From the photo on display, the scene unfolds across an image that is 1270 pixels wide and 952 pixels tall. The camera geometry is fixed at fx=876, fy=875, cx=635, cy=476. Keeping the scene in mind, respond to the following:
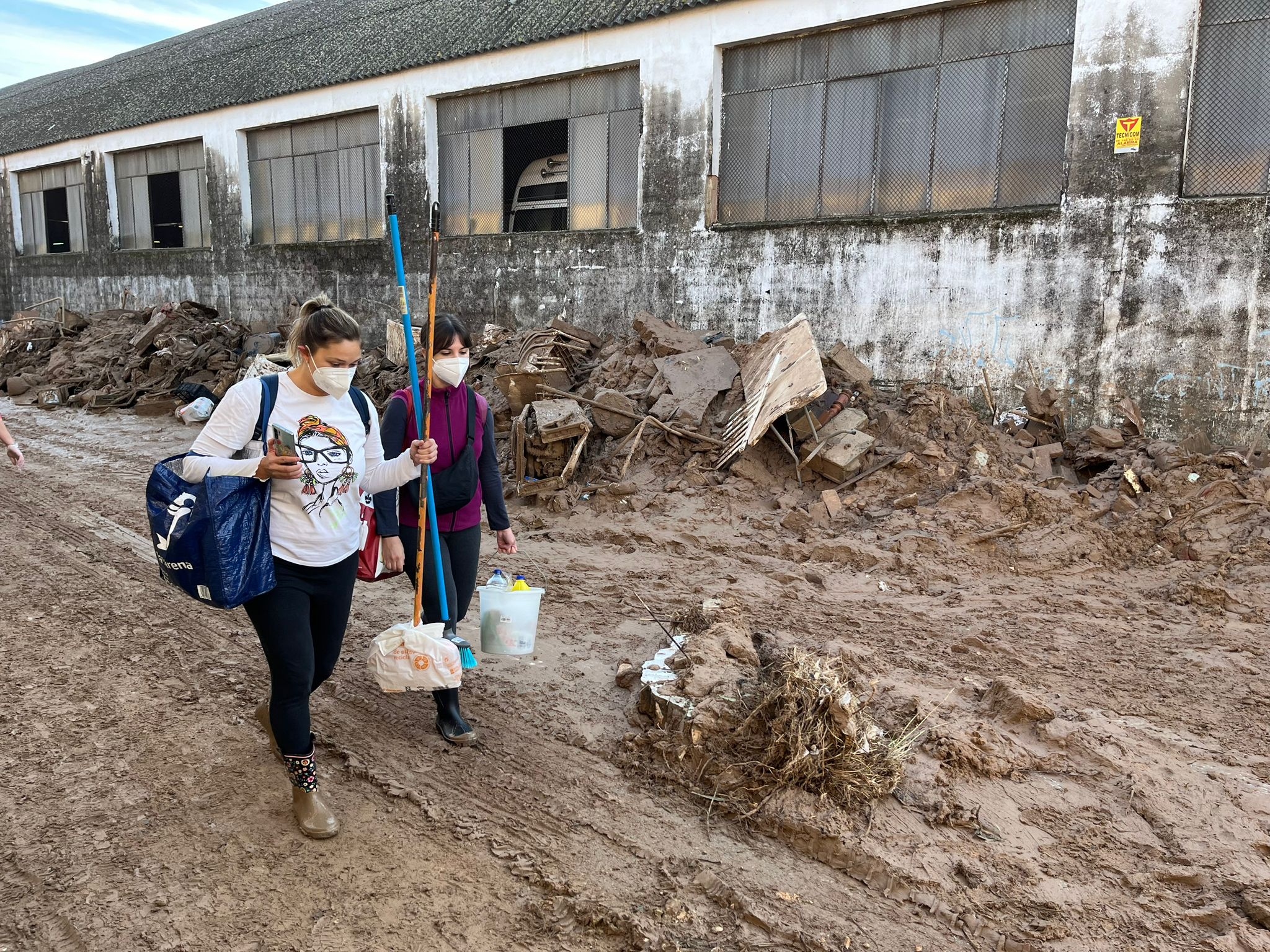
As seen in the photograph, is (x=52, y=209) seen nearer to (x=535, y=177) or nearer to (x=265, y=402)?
(x=535, y=177)

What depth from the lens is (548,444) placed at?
346 inches

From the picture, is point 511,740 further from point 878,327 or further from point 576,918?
point 878,327

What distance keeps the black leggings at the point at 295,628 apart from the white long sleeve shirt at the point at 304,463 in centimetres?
7

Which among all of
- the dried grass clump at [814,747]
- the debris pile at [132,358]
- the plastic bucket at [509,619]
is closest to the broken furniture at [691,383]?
the plastic bucket at [509,619]

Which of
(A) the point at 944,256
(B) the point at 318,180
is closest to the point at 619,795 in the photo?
(A) the point at 944,256

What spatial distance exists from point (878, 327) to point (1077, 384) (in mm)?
2240

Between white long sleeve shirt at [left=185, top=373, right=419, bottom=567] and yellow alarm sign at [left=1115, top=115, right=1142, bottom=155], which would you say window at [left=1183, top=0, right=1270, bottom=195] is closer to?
yellow alarm sign at [left=1115, top=115, right=1142, bottom=155]

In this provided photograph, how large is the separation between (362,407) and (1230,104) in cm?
910

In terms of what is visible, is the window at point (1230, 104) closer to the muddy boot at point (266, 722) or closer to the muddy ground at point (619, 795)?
the muddy ground at point (619, 795)

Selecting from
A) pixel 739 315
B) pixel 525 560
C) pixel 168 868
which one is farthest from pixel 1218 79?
pixel 168 868

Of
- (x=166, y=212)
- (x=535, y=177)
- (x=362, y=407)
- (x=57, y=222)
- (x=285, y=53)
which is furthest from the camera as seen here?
(x=57, y=222)

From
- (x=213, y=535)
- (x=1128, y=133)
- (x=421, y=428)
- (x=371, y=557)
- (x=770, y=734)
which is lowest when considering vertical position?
(x=770, y=734)

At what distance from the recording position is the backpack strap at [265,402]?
3133 millimetres

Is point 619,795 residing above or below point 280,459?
below
